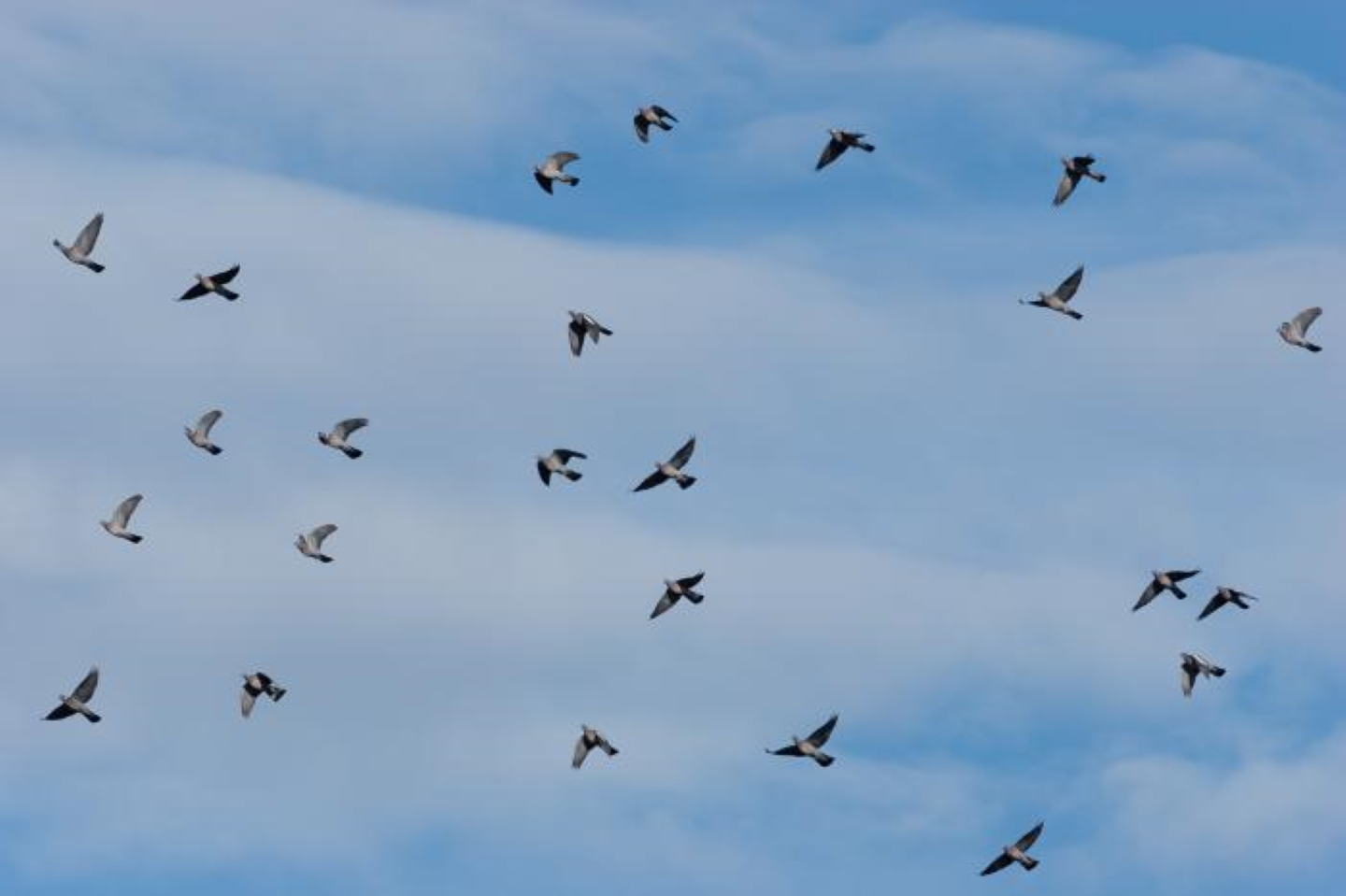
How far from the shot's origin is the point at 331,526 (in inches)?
4168

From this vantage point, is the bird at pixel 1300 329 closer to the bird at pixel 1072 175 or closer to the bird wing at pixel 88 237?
the bird at pixel 1072 175

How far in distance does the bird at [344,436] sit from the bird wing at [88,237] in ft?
29.8

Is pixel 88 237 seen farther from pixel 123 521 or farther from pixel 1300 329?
pixel 1300 329

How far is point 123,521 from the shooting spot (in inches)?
4220

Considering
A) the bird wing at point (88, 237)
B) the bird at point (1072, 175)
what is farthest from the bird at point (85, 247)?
the bird at point (1072, 175)

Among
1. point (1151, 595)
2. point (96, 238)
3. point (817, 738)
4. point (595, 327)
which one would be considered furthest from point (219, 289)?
point (1151, 595)

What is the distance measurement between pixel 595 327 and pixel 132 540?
1704 cm

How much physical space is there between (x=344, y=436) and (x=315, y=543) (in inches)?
140

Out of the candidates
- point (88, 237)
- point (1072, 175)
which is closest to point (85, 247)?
point (88, 237)

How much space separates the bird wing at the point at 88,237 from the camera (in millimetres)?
103062

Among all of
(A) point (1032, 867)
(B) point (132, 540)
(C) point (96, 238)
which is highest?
(C) point (96, 238)

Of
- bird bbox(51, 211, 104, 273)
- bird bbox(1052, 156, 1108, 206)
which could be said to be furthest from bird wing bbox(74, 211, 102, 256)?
bird bbox(1052, 156, 1108, 206)

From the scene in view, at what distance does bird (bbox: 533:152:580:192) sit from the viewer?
10106 cm

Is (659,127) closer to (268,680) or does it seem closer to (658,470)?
(658,470)
